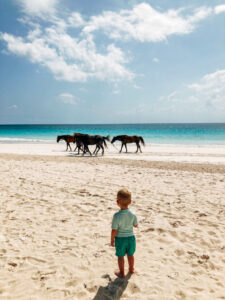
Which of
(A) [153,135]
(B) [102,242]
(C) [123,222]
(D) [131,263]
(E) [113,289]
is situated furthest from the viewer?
(A) [153,135]

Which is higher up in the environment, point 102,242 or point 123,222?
point 123,222

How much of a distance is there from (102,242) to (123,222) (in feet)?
4.78

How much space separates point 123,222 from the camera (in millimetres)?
3516

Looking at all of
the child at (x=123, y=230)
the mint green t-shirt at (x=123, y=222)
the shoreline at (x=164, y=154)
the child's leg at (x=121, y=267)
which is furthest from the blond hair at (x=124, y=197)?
the shoreline at (x=164, y=154)

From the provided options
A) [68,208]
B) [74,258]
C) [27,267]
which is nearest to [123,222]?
[74,258]

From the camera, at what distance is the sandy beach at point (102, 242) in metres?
3.38

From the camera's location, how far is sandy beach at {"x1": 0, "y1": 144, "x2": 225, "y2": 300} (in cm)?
338

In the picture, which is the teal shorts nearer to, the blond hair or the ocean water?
the blond hair

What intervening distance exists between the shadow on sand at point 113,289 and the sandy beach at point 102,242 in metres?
0.01

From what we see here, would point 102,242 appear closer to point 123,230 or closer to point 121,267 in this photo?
point 121,267

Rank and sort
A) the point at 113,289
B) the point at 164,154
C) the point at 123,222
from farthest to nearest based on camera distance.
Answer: the point at 164,154
the point at 123,222
the point at 113,289

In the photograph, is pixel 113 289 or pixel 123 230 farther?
pixel 123 230

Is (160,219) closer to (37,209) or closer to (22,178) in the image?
(37,209)

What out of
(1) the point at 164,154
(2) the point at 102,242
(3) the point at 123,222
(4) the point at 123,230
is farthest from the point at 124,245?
(1) the point at 164,154
